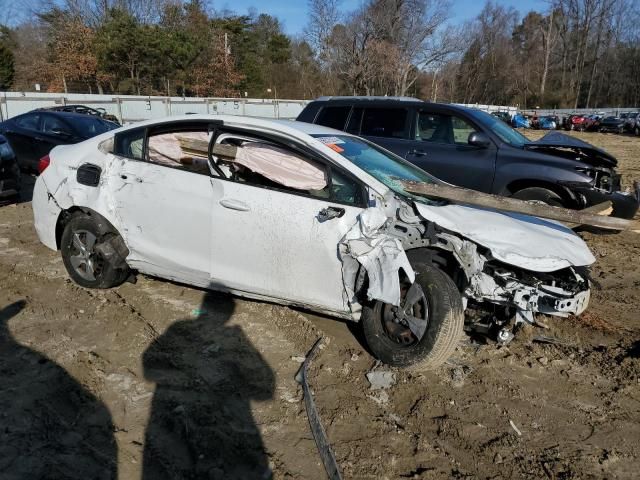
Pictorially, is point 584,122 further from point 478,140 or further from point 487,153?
point 478,140

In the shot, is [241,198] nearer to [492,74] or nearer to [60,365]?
[60,365]

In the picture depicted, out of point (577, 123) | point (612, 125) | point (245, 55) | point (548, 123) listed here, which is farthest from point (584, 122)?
point (245, 55)

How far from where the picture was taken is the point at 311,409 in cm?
311

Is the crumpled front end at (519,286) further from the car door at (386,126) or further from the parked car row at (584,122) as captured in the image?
the parked car row at (584,122)

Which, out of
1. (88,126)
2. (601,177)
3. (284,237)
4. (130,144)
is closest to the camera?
(284,237)

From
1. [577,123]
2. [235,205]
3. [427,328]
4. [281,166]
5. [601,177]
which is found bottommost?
[577,123]

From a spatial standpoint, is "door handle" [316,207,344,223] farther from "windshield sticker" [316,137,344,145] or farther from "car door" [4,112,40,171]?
"car door" [4,112,40,171]

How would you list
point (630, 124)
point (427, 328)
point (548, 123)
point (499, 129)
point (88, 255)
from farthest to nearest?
point (548, 123) → point (630, 124) → point (499, 129) → point (88, 255) → point (427, 328)

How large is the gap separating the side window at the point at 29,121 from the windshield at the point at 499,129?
8581 millimetres

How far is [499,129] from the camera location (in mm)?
7152

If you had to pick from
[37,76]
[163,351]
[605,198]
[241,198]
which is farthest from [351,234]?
[37,76]

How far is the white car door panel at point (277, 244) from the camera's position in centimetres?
357

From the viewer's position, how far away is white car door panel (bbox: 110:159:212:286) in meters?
3.98

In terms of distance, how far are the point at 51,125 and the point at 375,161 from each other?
8707mm
